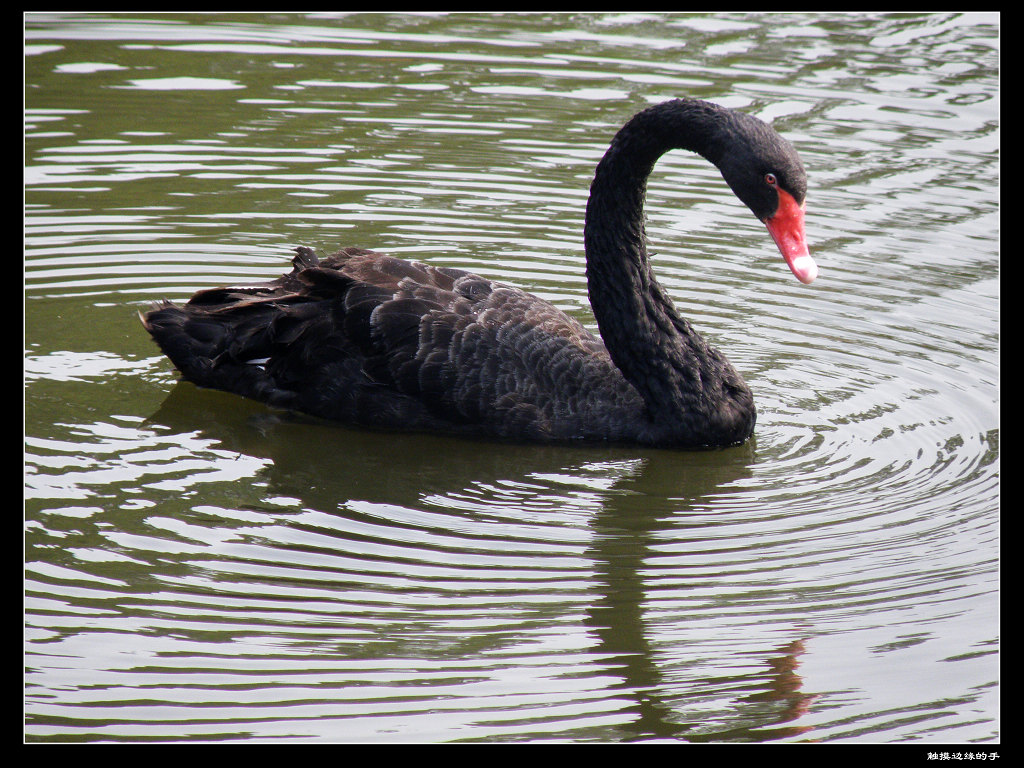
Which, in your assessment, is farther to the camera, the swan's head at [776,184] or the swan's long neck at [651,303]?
the swan's long neck at [651,303]

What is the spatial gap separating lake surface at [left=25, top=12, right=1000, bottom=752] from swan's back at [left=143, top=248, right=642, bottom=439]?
0.53 feet

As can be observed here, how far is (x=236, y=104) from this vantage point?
11469 millimetres

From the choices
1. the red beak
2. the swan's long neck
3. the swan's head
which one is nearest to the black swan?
the swan's long neck

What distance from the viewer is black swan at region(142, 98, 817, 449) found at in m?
6.77

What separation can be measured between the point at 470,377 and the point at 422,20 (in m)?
7.69

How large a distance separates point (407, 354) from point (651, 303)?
1278mm

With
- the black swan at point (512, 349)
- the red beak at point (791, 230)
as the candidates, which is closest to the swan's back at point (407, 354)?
the black swan at point (512, 349)

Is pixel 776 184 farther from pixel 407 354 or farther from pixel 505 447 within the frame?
pixel 407 354

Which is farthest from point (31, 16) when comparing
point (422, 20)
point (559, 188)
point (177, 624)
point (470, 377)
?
point (177, 624)

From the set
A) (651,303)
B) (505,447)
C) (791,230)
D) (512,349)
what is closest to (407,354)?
(512,349)

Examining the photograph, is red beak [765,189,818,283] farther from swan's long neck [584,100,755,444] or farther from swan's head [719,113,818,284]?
swan's long neck [584,100,755,444]

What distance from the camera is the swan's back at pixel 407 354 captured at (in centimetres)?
677

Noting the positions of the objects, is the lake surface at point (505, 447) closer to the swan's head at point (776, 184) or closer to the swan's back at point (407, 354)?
the swan's back at point (407, 354)

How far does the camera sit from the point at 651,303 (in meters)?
7.00
